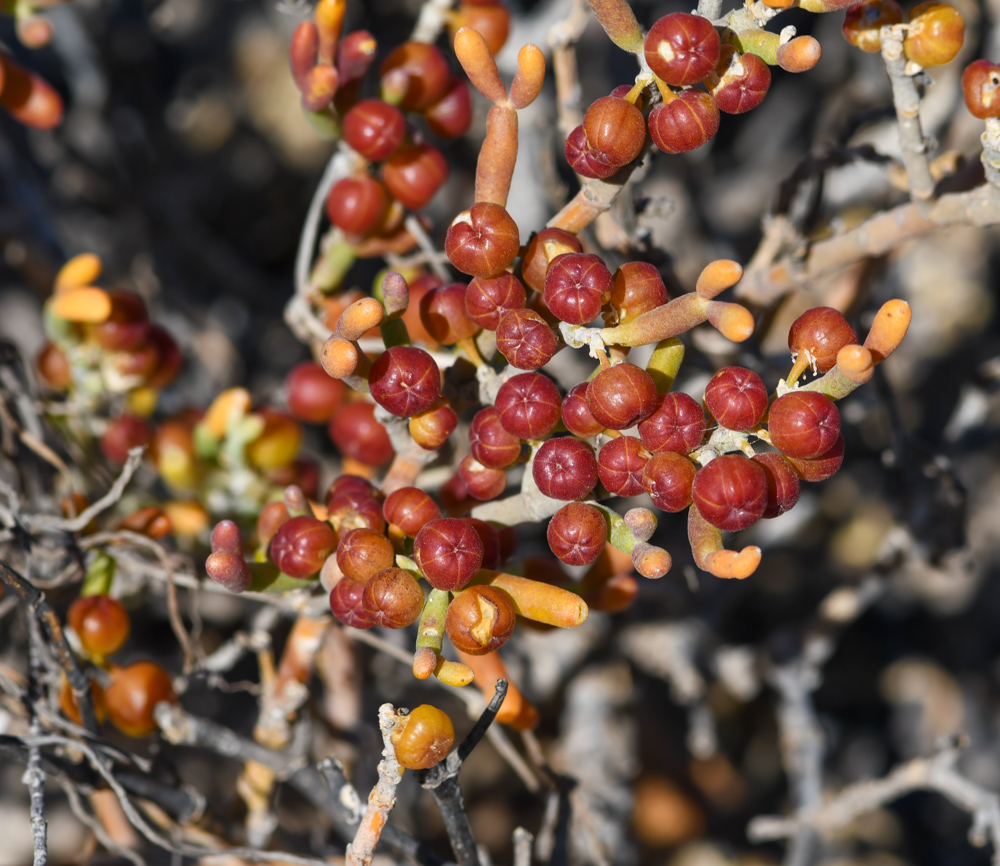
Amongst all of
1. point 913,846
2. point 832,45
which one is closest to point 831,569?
point 913,846

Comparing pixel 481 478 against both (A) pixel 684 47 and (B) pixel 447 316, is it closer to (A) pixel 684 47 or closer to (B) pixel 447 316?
(B) pixel 447 316

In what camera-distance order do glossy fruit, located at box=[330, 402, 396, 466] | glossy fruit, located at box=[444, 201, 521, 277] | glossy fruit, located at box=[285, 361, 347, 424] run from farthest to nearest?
glossy fruit, located at box=[285, 361, 347, 424] → glossy fruit, located at box=[330, 402, 396, 466] → glossy fruit, located at box=[444, 201, 521, 277]

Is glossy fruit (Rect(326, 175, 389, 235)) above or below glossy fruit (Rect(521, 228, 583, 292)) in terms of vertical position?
below

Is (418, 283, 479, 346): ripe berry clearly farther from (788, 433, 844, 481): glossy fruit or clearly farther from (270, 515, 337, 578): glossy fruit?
(788, 433, 844, 481): glossy fruit

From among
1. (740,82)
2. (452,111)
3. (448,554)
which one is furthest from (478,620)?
(452,111)

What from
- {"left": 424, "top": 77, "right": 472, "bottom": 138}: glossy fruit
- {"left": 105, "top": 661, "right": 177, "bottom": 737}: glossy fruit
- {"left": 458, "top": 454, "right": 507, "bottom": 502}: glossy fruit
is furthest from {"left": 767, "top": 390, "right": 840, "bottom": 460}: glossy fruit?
{"left": 105, "top": 661, "right": 177, "bottom": 737}: glossy fruit

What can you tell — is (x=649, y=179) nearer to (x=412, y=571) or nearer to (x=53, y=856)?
(x=412, y=571)
